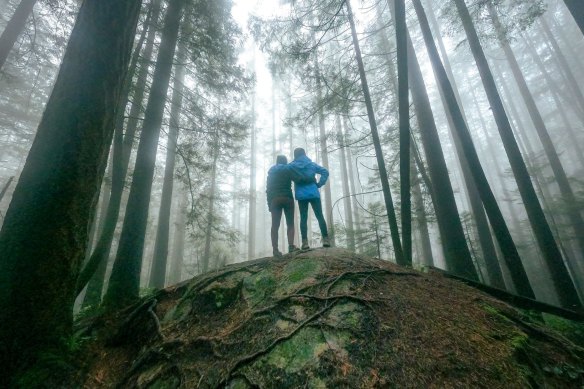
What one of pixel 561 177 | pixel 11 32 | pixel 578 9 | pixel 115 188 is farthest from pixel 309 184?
pixel 561 177

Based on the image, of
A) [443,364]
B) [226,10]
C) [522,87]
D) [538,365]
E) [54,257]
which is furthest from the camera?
[522,87]

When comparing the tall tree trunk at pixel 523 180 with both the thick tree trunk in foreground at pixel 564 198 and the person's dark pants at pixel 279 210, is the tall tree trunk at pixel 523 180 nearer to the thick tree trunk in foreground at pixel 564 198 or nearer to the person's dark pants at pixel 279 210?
the thick tree trunk in foreground at pixel 564 198

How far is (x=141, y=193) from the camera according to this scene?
5.91 m

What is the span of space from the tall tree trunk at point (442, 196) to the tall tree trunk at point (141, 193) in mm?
7272

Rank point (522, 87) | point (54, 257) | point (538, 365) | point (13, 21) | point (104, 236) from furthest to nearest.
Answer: point (522, 87) → point (13, 21) → point (104, 236) → point (54, 257) → point (538, 365)

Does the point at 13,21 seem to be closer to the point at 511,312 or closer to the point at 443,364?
the point at 443,364

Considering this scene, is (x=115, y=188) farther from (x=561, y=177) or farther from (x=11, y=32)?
(x=561, y=177)

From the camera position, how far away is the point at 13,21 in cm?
898

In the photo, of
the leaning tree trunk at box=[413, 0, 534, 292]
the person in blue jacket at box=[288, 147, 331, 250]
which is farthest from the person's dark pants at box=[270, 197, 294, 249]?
the leaning tree trunk at box=[413, 0, 534, 292]

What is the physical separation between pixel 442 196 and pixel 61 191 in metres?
A: 8.18

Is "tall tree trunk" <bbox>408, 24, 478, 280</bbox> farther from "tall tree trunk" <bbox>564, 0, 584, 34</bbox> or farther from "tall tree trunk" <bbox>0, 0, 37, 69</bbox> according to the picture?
"tall tree trunk" <bbox>0, 0, 37, 69</bbox>

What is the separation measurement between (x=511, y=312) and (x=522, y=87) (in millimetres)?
22469

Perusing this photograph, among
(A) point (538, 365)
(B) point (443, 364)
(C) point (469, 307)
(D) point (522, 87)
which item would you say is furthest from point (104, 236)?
(D) point (522, 87)

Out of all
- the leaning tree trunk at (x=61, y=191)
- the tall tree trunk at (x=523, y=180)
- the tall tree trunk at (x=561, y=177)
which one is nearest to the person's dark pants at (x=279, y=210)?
the leaning tree trunk at (x=61, y=191)
